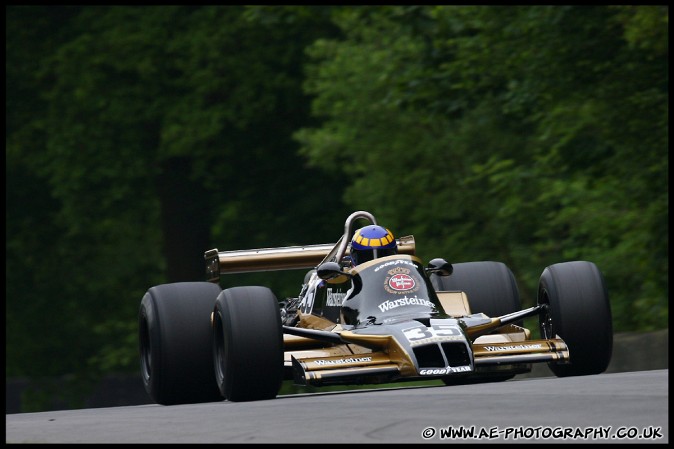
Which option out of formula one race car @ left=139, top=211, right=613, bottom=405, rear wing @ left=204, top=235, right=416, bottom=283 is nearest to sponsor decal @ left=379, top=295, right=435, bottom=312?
formula one race car @ left=139, top=211, right=613, bottom=405

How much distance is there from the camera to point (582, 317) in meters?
12.8

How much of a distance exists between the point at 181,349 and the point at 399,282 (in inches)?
75.6

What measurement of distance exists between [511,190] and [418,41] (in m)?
3.30

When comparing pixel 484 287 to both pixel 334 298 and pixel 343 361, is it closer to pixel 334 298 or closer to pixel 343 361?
pixel 334 298

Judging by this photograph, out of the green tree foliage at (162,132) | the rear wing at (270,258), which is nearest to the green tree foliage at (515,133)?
the green tree foliage at (162,132)

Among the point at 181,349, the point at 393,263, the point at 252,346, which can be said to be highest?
the point at 393,263

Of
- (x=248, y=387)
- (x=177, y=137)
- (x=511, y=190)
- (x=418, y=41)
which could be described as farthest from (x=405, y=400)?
(x=177, y=137)

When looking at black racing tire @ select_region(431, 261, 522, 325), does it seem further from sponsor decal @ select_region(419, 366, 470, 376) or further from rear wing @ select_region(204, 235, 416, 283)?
sponsor decal @ select_region(419, 366, 470, 376)

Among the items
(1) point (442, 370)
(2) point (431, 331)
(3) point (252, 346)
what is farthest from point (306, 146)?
(1) point (442, 370)

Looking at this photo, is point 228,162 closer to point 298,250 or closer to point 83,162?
point 83,162

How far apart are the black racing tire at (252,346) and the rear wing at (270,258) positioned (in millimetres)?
3131

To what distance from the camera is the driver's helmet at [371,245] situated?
1355 cm
